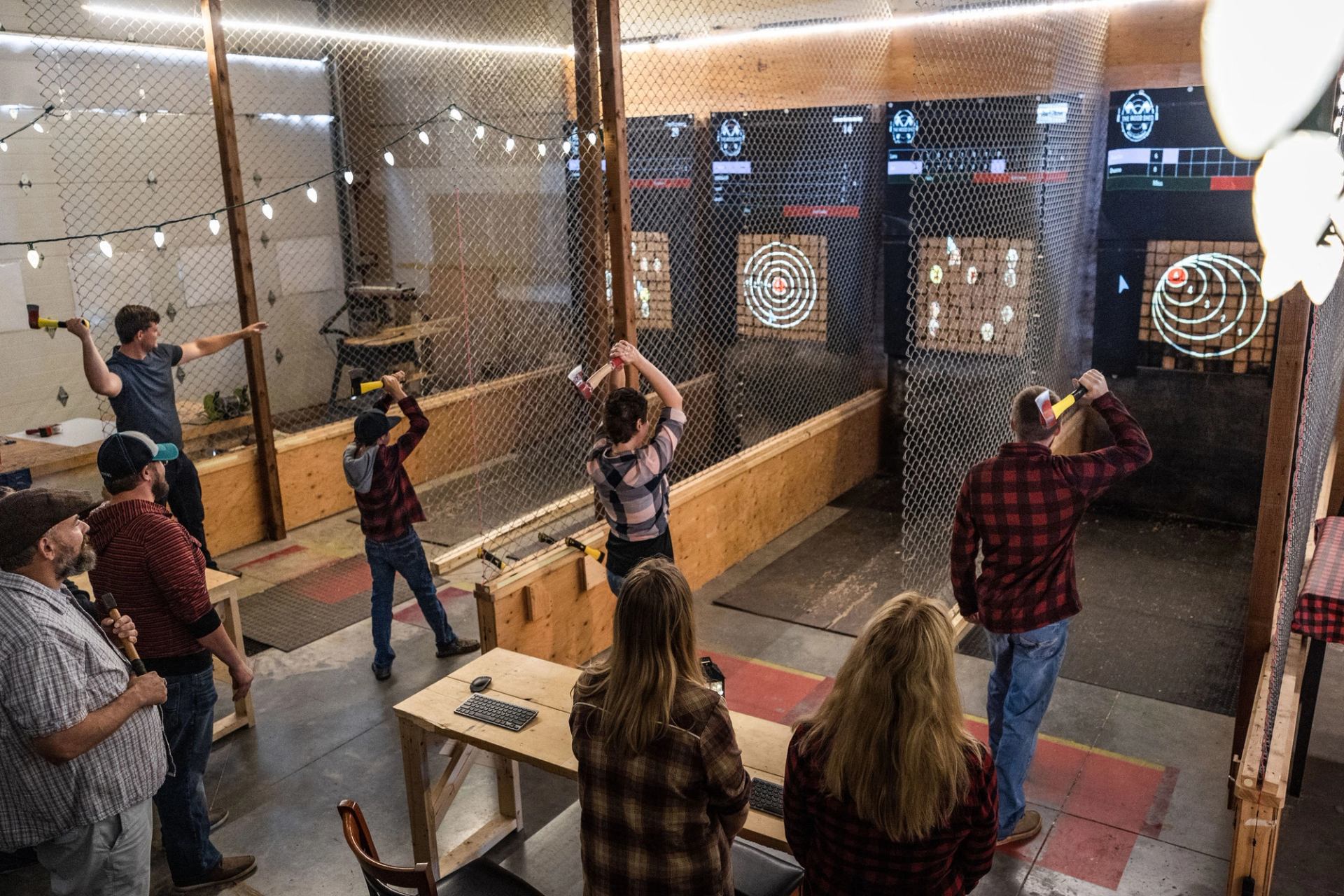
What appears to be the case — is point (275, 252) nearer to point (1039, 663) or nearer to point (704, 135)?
point (704, 135)

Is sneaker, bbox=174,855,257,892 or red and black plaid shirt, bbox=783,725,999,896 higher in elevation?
red and black plaid shirt, bbox=783,725,999,896

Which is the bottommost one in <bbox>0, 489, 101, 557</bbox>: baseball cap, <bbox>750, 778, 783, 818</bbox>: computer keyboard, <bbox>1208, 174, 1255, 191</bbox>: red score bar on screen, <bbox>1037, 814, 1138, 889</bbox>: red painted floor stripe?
<bbox>1037, 814, 1138, 889</bbox>: red painted floor stripe

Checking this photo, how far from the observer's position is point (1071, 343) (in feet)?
24.8

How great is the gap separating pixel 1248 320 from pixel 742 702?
15.0ft

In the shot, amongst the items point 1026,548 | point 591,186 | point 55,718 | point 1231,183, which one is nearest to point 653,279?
point 591,186

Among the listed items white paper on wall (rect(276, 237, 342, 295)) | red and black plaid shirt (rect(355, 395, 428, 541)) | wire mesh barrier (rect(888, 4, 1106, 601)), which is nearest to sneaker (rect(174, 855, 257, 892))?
red and black plaid shirt (rect(355, 395, 428, 541))

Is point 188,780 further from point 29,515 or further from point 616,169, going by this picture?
point 616,169

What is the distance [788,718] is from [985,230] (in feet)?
13.4

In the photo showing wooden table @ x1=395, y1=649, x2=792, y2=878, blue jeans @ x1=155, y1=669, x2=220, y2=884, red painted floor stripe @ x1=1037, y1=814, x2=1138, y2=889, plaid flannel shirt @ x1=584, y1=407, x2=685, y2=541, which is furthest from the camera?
plaid flannel shirt @ x1=584, y1=407, x2=685, y2=541

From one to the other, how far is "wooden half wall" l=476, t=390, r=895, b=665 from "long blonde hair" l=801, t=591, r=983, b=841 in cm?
278

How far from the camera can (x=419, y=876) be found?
232 cm

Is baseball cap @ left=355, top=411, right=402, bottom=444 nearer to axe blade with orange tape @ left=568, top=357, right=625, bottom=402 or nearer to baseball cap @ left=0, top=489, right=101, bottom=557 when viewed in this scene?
axe blade with orange tape @ left=568, top=357, right=625, bottom=402

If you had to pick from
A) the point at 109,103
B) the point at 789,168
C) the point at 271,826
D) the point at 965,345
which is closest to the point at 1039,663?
the point at 271,826

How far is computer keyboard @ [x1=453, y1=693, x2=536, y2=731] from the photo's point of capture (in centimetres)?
324
